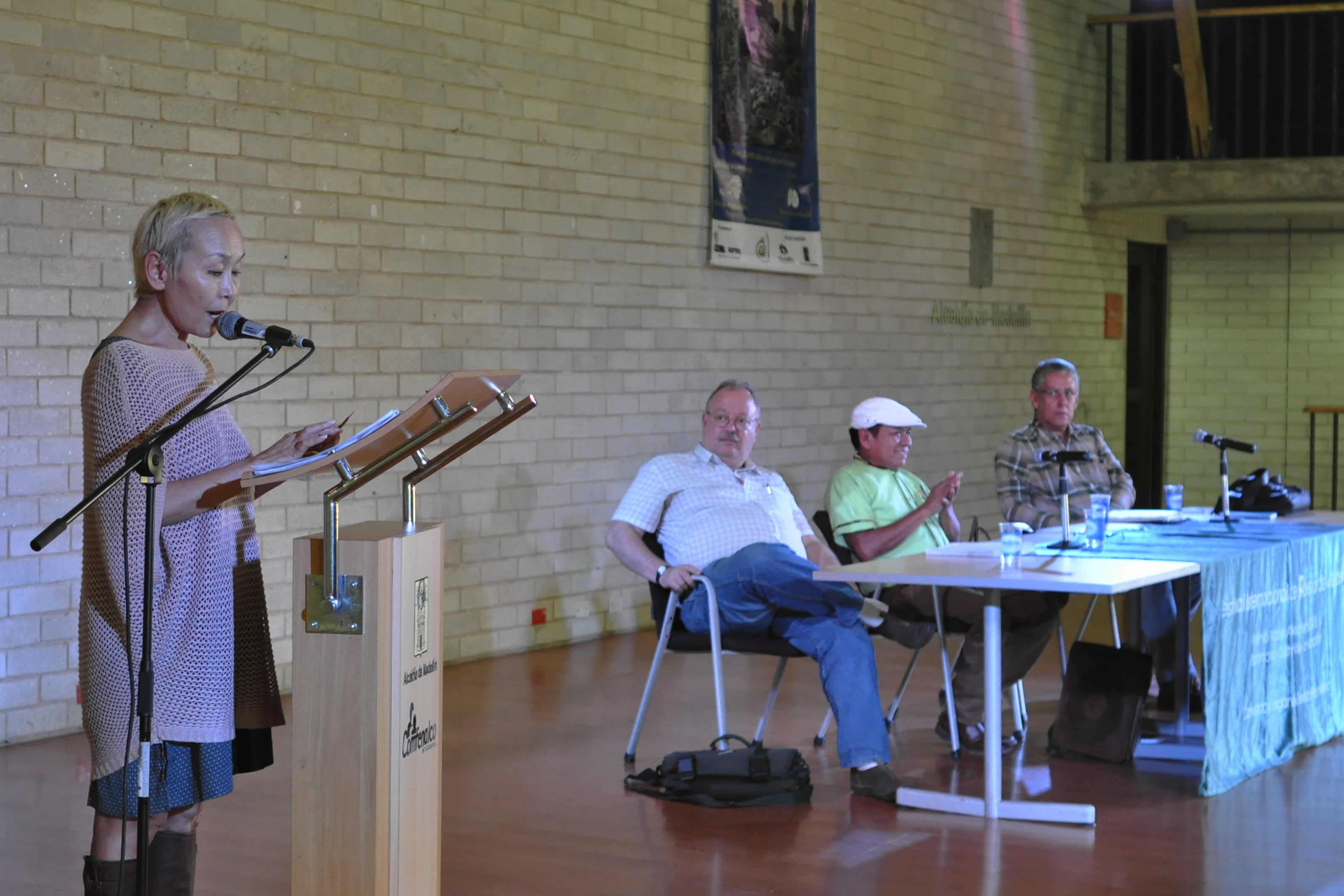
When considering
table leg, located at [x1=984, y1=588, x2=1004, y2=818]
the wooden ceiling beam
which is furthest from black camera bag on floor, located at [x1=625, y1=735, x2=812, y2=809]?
the wooden ceiling beam

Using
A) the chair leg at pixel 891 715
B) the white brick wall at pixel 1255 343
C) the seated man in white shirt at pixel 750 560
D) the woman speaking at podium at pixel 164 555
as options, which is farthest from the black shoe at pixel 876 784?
the white brick wall at pixel 1255 343

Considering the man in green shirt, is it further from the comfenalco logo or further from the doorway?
the doorway

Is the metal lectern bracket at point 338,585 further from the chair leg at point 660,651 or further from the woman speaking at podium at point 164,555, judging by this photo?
the chair leg at point 660,651

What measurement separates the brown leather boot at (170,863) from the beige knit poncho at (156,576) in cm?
18

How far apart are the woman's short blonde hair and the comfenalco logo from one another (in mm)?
861

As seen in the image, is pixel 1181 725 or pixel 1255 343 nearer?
pixel 1181 725

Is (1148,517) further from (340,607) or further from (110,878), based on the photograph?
(110,878)

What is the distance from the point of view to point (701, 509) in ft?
16.9

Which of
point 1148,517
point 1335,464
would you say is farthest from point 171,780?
point 1335,464

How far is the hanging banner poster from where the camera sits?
8.22 metres

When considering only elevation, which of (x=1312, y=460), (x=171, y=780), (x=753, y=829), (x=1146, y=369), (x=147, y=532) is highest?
(x=1146, y=369)

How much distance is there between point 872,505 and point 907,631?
0.45 metres

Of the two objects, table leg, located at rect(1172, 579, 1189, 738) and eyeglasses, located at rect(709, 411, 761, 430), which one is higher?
eyeglasses, located at rect(709, 411, 761, 430)

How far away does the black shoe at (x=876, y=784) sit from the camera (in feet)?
14.7
